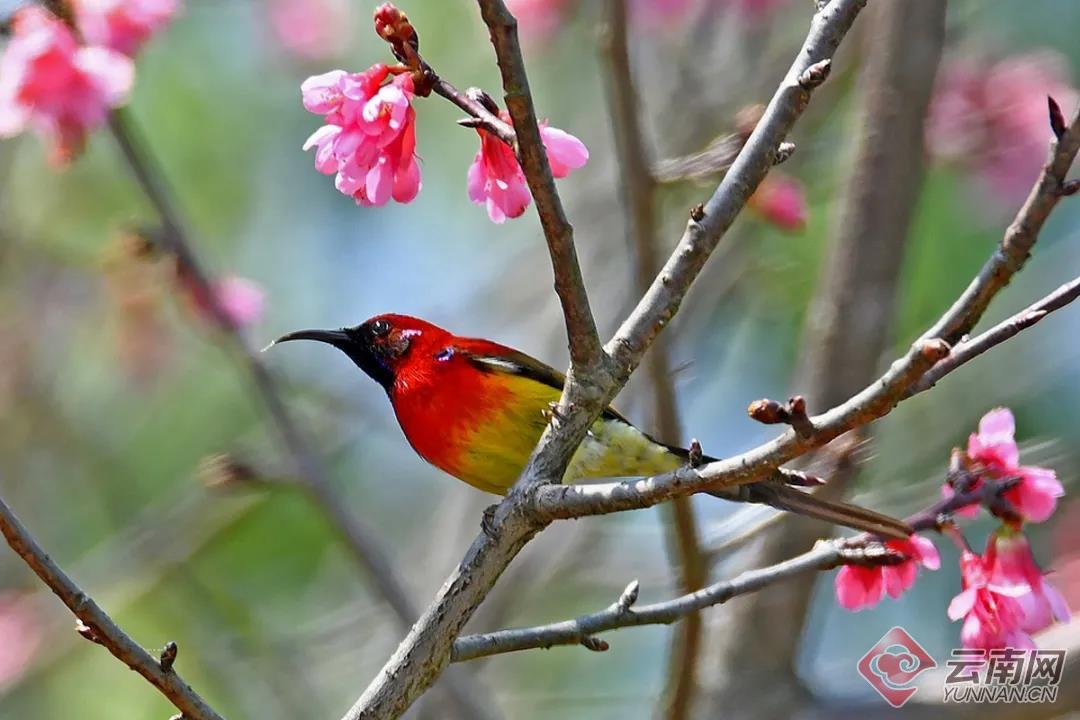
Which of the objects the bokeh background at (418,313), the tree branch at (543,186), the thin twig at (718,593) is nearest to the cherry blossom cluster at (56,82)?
the bokeh background at (418,313)

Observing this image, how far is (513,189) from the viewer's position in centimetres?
238

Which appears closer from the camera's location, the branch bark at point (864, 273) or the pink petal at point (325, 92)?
the pink petal at point (325, 92)

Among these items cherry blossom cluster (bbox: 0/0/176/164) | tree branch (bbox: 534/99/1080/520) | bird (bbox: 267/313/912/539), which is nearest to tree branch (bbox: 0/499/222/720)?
tree branch (bbox: 534/99/1080/520)

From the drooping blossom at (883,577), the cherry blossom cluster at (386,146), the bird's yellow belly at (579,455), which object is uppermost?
the bird's yellow belly at (579,455)

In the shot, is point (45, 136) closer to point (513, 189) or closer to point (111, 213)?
point (513, 189)

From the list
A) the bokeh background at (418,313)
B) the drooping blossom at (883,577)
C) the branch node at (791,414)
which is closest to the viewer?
the branch node at (791,414)

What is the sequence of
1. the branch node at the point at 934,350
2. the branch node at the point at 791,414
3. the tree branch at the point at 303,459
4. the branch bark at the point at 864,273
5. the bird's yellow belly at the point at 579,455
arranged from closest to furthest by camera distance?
the branch node at the point at 934,350, the branch node at the point at 791,414, the bird's yellow belly at the point at 579,455, the tree branch at the point at 303,459, the branch bark at the point at 864,273

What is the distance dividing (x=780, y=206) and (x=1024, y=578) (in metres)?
1.88

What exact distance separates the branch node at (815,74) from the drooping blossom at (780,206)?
1.93 m

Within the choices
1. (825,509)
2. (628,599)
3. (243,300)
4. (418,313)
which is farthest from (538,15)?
(628,599)

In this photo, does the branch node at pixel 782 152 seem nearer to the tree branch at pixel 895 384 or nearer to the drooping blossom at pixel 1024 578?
the tree branch at pixel 895 384

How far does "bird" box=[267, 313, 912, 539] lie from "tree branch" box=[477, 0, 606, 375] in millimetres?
912

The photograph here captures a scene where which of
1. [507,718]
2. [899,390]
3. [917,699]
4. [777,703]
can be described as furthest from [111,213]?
[899,390]

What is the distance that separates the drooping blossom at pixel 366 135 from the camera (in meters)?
2.24
